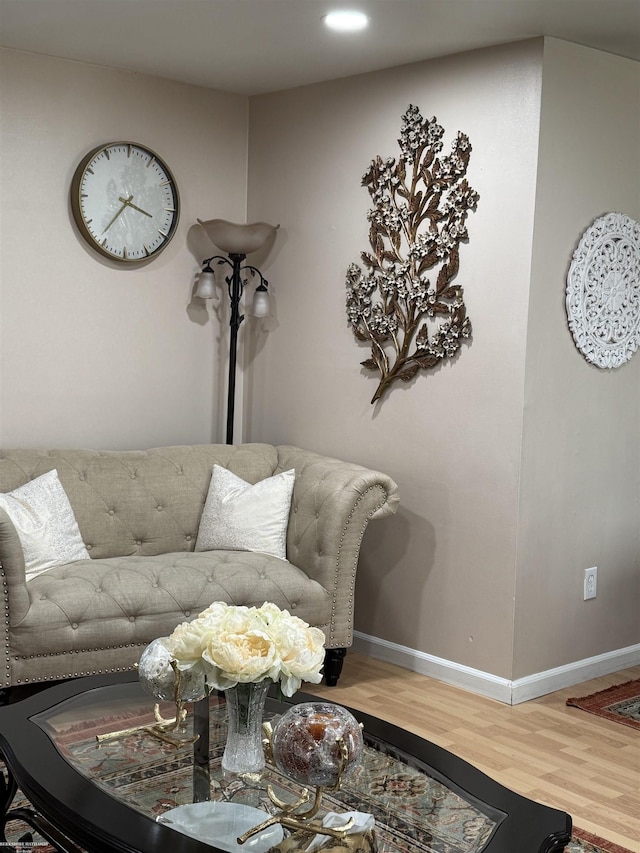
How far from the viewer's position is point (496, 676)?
378cm

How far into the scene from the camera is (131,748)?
2.08 m

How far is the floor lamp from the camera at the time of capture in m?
4.38

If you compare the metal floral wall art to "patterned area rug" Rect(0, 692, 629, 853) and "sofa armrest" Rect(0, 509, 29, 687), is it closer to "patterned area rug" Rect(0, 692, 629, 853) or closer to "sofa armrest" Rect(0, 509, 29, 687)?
"sofa armrest" Rect(0, 509, 29, 687)

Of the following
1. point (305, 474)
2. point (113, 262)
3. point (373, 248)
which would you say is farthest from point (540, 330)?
point (113, 262)

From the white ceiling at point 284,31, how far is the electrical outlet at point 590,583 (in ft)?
6.64

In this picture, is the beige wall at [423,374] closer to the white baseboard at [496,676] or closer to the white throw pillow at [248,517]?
the white baseboard at [496,676]

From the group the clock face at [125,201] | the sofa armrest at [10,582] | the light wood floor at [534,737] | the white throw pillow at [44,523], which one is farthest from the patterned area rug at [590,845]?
the clock face at [125,201]

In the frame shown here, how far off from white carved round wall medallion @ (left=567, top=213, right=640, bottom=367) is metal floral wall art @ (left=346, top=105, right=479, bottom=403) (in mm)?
438

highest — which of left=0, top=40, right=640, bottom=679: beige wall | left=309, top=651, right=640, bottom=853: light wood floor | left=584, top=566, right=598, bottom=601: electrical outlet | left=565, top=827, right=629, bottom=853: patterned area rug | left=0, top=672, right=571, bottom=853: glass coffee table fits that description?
left=0, top=40, right=640, bottom=679: beige wall

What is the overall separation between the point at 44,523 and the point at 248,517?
800 millimetres

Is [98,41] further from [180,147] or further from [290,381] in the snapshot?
[290,381]

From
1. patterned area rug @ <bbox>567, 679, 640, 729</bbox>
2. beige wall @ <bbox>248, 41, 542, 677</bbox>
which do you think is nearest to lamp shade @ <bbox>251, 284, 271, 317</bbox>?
beige wall @ <bbox>248, 41, 542, 677</bbox>

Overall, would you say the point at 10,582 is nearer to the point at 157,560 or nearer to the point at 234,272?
the point at 157,560

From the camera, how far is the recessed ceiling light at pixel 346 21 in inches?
133
